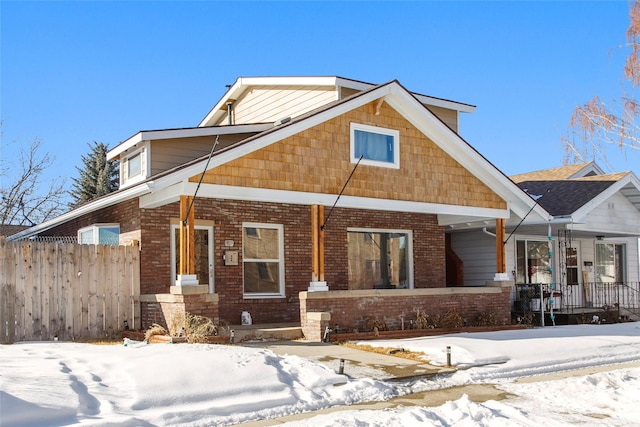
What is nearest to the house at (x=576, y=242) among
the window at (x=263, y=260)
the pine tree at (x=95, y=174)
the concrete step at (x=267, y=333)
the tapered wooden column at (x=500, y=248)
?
the tapered wooden column at (x=500, y=248)

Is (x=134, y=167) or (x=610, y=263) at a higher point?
(x=134, y=167)

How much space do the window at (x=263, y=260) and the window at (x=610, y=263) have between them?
1319 centimetres

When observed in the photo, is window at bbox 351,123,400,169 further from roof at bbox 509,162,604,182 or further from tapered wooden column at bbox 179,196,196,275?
roof at bbox 509,162,604,182

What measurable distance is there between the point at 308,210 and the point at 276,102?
166 inches

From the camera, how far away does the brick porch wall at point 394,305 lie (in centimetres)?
1367

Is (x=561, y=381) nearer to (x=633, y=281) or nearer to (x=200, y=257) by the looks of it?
(x=200, y=257)

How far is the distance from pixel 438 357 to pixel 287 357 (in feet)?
9.29

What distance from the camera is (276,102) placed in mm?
19297

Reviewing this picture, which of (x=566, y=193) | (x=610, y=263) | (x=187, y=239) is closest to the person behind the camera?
(x=187, y=239)

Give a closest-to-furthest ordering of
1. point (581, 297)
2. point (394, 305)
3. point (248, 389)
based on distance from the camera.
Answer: point (248, 389)
point (394, 305)
point (581, 297)

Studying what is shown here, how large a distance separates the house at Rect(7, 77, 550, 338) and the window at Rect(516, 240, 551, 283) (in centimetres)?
304

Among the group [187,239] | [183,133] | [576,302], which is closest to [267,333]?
[187,239]

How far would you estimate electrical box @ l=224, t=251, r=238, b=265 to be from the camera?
15.2m

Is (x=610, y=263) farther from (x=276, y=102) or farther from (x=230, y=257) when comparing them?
(x=230, y=257)
